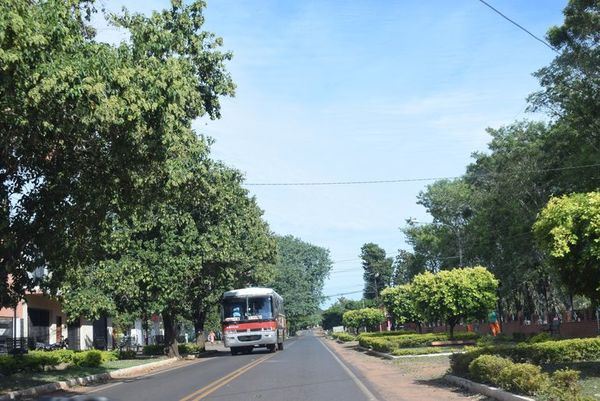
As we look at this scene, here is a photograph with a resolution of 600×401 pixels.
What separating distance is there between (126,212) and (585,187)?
25.4 metres

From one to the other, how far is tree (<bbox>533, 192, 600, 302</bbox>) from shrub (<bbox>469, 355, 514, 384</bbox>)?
7.59 feet

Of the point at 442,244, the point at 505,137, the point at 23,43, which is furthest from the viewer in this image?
the point at 442,244

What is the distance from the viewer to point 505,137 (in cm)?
4956

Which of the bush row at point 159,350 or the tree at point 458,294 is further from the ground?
the tree at point 458,294

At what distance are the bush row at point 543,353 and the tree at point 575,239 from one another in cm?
334

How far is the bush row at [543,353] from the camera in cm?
1702

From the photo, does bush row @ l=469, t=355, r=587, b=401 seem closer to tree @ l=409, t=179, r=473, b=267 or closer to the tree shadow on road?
the tree shadow on road

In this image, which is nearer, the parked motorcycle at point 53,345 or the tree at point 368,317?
the parked motorcycle at point 53,345

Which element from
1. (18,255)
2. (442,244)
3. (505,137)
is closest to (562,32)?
(505,137)

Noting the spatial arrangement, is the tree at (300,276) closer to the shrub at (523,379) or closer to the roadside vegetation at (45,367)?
the roadside vegetation at (45,367)

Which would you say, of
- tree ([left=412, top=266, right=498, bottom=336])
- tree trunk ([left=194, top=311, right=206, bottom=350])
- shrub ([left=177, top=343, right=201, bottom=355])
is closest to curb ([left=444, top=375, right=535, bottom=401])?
tree ([left=412, top=266, right=498, bottom=336])

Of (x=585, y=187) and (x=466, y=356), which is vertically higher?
(x=585, y=187)

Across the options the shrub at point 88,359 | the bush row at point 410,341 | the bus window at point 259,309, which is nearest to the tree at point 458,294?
the bush row at point 410,341

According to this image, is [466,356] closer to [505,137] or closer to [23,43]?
[23,43]
